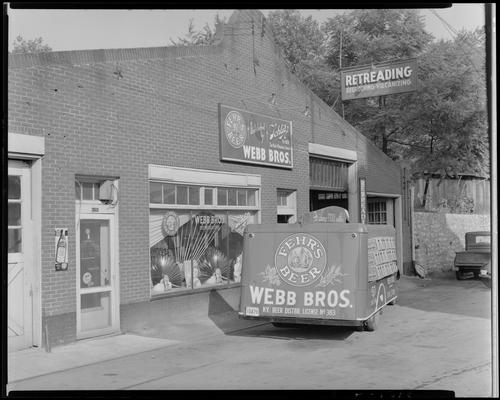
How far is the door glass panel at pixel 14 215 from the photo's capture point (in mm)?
9164

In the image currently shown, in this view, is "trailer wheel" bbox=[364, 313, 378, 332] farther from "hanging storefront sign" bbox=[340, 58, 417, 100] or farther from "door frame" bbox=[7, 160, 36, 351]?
"hanging storefront sign" bbox=[340, 58, 417, 100]

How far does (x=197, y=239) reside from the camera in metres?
12.6

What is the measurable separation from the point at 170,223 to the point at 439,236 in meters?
14.1

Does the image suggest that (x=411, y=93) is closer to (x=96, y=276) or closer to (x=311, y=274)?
(x=311, y=274)

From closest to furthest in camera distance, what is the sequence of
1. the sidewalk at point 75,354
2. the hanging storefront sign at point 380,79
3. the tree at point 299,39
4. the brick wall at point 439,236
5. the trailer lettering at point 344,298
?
1. the sidewalk at point 75,354
2. the trailer lettering at point 344,298
3. the hanging storefront sign at point 380,79
4. the brick wall at point 439,236
5. the tree at point 299,39

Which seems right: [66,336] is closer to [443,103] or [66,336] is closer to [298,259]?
[298,259]

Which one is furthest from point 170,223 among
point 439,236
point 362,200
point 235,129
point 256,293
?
point 439,236

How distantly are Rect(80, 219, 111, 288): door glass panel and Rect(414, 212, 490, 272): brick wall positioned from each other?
541 inches

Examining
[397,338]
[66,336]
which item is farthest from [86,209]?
[397,338]

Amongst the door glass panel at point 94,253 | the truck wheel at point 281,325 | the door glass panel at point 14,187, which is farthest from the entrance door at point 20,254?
the truck wheel at point 281,325

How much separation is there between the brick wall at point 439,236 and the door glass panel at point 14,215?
1549 cm

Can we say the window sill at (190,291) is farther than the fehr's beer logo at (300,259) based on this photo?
Yes

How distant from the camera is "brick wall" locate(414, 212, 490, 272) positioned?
Result: 71.9 feet

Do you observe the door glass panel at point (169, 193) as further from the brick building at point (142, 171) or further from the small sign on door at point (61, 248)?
the small sign on door at point (61, 248)
